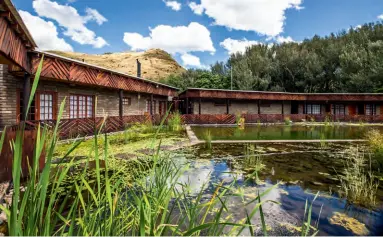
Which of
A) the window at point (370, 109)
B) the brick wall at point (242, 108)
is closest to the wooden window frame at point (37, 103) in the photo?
the brick wall at point (242, 108)

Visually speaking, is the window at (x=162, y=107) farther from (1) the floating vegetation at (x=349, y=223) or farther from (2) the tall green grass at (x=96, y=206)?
(2) the tall green grass at (x=96, y=206)

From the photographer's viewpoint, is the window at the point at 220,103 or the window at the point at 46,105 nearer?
the window at the point at 46,105

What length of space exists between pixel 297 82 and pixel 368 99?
9.83m

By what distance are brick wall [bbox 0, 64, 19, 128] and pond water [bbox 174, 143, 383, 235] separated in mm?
7822

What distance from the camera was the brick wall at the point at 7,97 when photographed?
30.8ft

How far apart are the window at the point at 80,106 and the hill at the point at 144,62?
2104 inches

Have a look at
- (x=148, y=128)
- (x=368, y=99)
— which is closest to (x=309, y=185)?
(x=148, y=128)

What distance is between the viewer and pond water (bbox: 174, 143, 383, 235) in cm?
309

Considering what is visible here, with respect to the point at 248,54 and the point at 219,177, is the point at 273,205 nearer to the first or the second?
the point at 219,177

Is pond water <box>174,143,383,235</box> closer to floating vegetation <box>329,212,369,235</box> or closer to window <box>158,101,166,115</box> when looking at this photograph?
floating vegetation <box>329,212,369,235</box>

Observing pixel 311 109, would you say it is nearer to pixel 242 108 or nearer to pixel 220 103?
pixel 242 108

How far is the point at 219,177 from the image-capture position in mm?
5020

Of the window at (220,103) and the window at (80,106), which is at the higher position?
the window at (220,103)

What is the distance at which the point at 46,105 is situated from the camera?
11.3m
